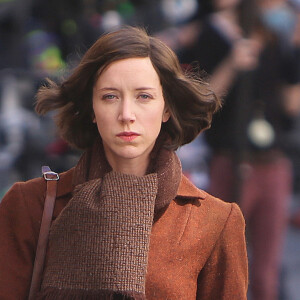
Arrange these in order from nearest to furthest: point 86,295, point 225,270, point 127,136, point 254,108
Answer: point 86,295 → point 127,136 → point 225,270 → point 254,108

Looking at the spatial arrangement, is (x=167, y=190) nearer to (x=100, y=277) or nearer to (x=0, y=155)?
(x=100, y=277)

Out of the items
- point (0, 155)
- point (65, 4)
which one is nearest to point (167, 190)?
point (0, 155)

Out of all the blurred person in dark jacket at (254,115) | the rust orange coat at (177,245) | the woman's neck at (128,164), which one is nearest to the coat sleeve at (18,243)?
the rust orange coat at (177,245)

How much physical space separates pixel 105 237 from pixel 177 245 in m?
0.26

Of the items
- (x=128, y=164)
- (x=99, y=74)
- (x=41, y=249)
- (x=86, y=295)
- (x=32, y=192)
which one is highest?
(x=99, y=74)

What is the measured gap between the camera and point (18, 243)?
264 centimetres

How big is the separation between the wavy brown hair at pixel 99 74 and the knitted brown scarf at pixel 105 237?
233 millimetres

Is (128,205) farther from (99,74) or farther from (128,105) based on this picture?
(99,74)

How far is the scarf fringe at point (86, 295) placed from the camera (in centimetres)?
243

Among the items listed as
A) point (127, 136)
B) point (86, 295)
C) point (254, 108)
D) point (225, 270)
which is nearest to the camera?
point (86, 295)

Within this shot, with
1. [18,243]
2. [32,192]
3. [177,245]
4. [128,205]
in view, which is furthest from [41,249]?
[177,245]

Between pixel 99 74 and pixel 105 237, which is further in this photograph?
pixel 99 74

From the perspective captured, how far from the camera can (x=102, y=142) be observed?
2.75m

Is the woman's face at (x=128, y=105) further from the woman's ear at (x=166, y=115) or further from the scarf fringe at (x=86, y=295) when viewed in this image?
the scarf fringe at (x=86, y=295)
